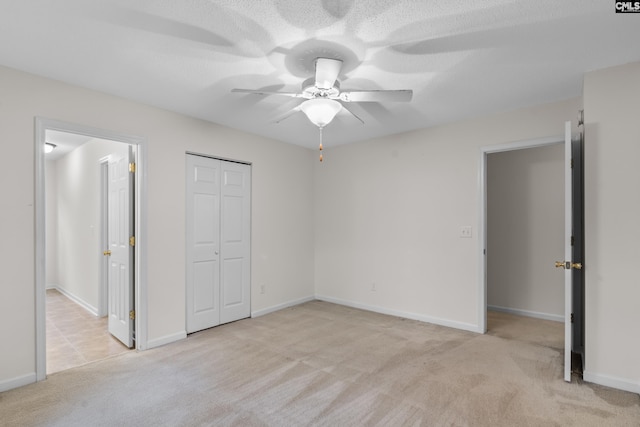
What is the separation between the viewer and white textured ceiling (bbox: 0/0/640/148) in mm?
1811

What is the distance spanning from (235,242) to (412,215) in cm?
229

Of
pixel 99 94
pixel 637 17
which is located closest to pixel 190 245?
pixel 99 94

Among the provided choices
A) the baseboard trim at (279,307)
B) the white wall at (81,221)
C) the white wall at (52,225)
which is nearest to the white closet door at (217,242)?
the baseboard trim at (279,307)

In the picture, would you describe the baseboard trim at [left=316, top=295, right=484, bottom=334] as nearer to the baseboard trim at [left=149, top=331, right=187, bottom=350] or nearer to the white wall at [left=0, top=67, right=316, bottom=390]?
the white wall at [left=0, top=67, right=316, bottom=390]

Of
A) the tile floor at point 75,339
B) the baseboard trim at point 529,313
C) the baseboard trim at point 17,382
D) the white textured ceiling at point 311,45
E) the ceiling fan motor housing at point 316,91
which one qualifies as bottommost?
the tile floor at point 75,339

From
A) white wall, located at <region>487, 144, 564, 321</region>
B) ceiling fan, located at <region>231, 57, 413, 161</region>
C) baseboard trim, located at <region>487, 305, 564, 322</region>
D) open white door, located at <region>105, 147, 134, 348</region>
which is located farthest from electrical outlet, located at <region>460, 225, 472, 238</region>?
open white door, located at <region>105, 147, 134, 348</region>

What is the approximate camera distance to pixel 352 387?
8.21 ft

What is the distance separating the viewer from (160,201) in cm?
339

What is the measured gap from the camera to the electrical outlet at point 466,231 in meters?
3.78

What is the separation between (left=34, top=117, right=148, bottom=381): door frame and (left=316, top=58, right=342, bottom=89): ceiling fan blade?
2.03 meters

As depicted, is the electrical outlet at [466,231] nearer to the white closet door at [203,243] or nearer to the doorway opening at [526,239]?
the doorway opening at [526,239]

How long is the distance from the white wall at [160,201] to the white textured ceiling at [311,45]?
218 millimetres

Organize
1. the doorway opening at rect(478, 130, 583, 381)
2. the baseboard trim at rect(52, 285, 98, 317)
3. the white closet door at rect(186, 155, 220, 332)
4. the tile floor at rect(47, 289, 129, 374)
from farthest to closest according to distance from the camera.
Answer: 1. the baseboard trim at rect(52, 285, 98, 317)
2. the doorway opening at rect(478, 130, 583, 381)
3. the white closet door at rect(186, 155, 220, 332)
4. the tile floor at rect(47, 289, 129, 374)

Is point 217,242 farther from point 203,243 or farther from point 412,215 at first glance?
point 412,215
